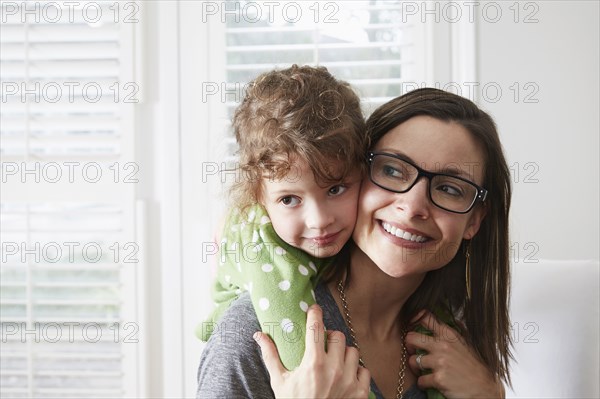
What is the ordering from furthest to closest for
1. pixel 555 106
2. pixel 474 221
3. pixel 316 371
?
pixel 555 106 < pixel 474 221 < pixel 316 371

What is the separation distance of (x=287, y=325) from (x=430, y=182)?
1.28ft

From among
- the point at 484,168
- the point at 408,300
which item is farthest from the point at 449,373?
the point at 484,168

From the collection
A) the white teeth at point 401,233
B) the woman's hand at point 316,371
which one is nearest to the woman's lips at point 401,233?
the white teeth at point 401,233

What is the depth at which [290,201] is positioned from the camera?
140cm

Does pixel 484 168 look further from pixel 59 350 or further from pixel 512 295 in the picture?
pixel 59 350

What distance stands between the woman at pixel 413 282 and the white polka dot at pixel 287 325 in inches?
1.5

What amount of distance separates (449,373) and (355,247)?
13.3 inches

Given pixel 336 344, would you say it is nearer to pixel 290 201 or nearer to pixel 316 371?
pixel 316 371

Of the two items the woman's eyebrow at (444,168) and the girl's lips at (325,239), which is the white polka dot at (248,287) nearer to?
the girl's lips at (325,239)

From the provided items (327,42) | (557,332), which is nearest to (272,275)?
(557,332)

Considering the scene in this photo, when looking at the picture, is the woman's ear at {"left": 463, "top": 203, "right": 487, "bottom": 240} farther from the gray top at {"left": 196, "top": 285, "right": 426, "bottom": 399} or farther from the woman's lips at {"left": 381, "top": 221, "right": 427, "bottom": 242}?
the gray top at {"left": 196, "top": 285, "right": 426, "bottom": 399}

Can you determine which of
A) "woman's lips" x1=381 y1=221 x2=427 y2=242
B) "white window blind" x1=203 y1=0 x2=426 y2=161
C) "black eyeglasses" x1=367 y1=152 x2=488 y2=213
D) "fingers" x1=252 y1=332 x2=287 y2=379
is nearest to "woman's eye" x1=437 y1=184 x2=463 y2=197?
"black eyeglasses" x1=367 y1=152 x2=488 y2=213

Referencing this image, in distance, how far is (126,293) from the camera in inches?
96.0

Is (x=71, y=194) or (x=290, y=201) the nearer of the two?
(x=290, y=201)
